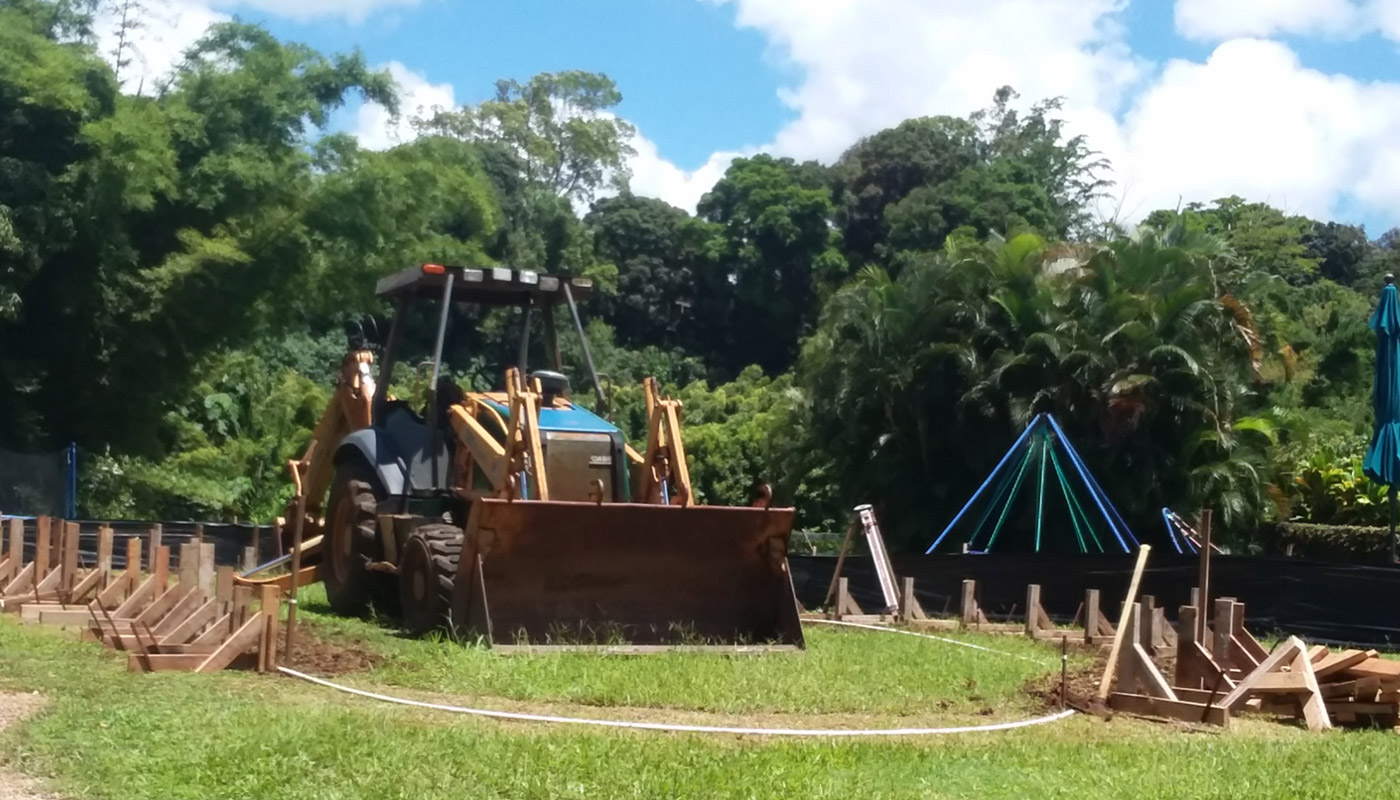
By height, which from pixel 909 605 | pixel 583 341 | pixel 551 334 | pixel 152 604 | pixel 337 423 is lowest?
pixel 909 605

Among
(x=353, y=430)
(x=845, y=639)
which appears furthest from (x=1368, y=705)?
(x=353, y=430)

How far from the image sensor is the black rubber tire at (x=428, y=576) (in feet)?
40.8

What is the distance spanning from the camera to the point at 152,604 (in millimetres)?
12578

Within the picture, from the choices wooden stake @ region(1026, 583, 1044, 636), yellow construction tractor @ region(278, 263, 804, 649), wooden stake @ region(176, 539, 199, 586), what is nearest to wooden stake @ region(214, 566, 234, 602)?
wooden stake @ region(176, 539, 199, 586)

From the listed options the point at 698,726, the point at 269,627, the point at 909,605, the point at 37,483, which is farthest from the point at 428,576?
the point at 37,483

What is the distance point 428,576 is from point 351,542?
6.88 feet

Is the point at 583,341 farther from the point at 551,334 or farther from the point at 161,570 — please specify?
the point at 161,570

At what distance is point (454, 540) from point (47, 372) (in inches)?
705

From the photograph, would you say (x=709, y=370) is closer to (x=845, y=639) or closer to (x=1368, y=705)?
(x=845, y=639)

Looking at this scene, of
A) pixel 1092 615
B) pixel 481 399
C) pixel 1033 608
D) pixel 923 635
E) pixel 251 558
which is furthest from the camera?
pixel 251 558

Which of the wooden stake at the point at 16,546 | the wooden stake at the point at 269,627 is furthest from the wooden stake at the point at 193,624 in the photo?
the wooden stake at the point at 16,546

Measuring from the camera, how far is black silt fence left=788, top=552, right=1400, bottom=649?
55.4ft

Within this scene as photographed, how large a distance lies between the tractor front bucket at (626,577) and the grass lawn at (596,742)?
0.59 meters

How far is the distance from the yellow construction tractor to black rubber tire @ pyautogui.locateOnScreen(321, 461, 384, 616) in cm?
2
